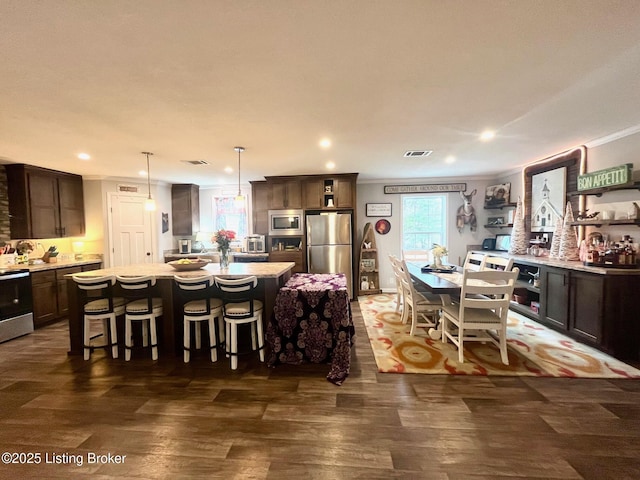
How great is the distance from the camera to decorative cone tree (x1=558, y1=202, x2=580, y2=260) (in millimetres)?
3736

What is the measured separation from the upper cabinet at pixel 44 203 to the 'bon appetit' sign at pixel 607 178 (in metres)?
8.11

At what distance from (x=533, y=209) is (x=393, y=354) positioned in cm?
384

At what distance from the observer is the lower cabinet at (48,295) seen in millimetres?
4105

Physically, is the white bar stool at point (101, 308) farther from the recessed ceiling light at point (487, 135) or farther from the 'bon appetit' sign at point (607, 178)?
the 'bon appetit' sign at point (607, 178)

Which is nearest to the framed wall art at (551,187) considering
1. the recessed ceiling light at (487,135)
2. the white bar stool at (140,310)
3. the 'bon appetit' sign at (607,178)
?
the 'bon appetit' sign at (607,178)

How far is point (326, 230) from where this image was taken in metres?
5.31

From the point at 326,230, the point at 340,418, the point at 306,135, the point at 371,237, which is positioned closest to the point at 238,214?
the point at 326,230

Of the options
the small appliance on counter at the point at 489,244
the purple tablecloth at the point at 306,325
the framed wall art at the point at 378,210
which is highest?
Answer: the framed wall art at the point at 378,210

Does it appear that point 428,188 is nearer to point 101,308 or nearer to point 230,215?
point 230,215

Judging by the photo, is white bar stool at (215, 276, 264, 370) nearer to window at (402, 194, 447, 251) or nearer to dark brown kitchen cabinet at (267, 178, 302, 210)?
dark brown kitchen cabinet at (267, 178, 302, 210)

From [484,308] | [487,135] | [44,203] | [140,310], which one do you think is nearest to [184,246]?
[44,203]

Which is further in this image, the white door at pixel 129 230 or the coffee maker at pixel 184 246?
the coffee maker at pixel 184 246

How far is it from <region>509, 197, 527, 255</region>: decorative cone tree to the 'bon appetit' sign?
1195 mm

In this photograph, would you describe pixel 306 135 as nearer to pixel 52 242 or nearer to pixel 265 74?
pixel 265 74
